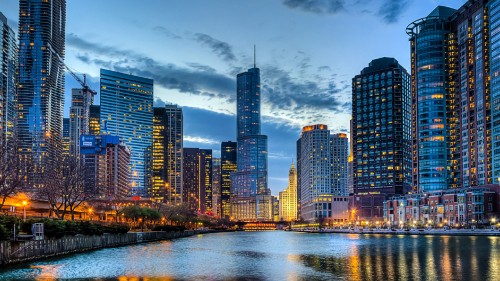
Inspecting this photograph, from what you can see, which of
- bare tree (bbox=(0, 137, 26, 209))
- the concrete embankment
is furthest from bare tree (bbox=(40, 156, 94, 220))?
bare tree (bbox=(0, 137, 26, 209))

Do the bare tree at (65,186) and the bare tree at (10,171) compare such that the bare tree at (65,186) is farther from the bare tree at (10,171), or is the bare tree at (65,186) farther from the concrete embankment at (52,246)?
the bare tree at (10,171)

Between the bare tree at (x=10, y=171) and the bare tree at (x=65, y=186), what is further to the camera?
the bare tree at (x=65, y=186)

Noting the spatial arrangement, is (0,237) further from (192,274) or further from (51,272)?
(192,274)

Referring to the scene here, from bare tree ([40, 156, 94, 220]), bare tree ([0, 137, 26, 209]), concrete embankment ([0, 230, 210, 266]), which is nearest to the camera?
concrete embankment ([0, 230, 210, 266])

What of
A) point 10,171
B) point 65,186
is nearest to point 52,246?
point 10,171

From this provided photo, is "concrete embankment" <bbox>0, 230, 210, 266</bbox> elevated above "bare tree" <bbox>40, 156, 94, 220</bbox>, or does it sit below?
below

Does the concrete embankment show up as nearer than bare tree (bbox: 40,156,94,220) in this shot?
Yes

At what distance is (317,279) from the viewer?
63906 millimetres

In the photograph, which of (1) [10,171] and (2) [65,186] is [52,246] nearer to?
(1) [10,171]

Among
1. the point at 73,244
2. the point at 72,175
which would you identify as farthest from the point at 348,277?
the point at 72,175

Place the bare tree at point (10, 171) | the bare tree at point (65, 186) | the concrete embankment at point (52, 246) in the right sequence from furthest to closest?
the bare tree at point (65, 186) → the bare tree at point (10, 171) → the concrete embankment at point (52, 246)

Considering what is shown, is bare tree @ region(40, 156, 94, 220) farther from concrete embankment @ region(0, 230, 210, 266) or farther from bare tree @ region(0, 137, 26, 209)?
bare tree @ region(0, 137, 26, 209)

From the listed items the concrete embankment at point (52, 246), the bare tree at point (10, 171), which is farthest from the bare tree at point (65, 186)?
the bare tree at point (10, 171)

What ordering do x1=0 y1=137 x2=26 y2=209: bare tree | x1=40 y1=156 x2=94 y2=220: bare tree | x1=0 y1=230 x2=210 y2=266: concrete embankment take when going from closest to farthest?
1. x1=0 y1=230 x2=210 y2=266: concrete embankment
2. x1=0 y1=137 x2=26 y2=209: bare tree
3. x1=40 y1=156 x2=94 y2=220: bare tree
